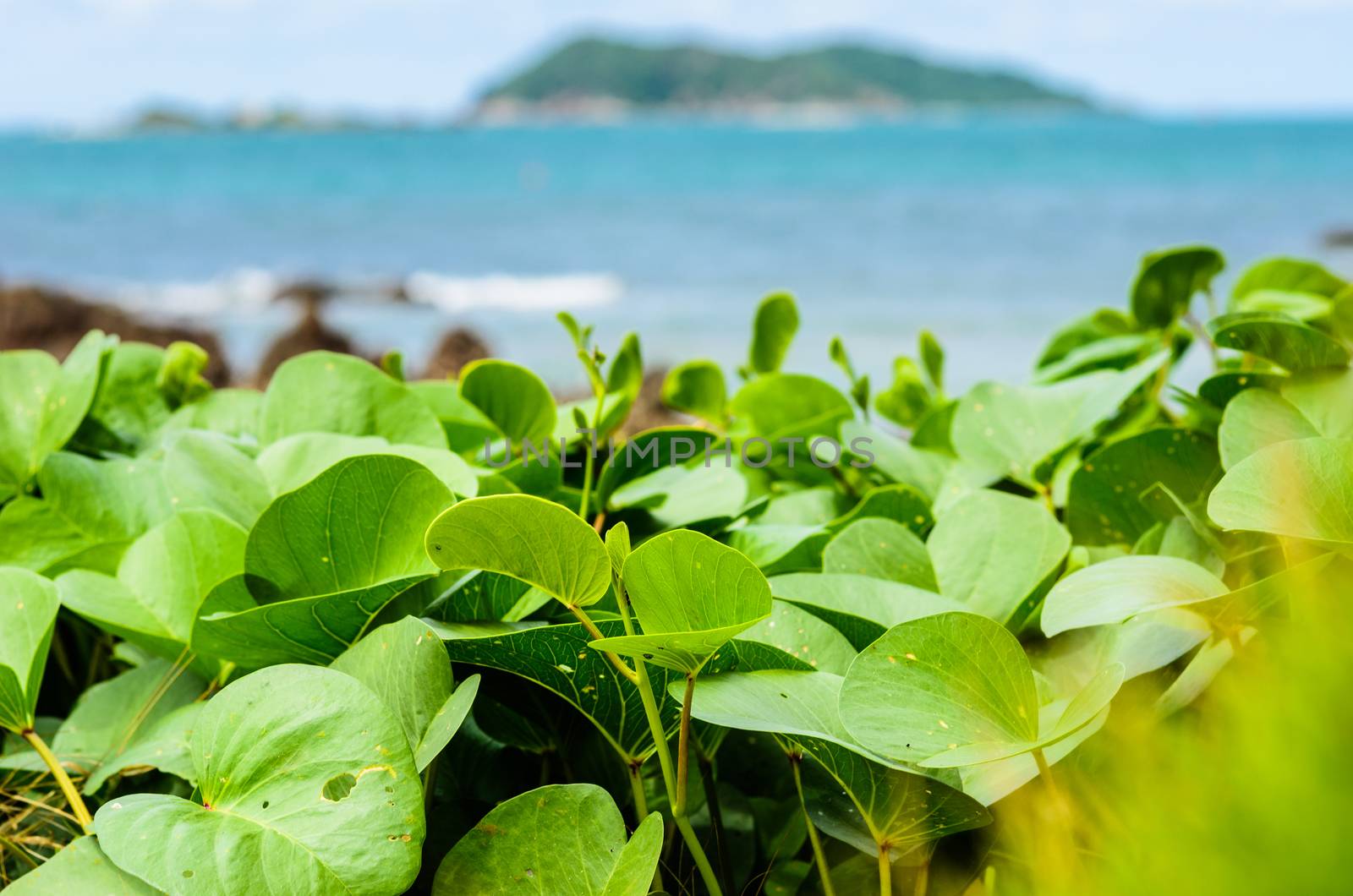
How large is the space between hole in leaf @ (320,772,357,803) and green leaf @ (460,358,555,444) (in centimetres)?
23

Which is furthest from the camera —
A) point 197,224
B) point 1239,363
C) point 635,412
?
point 197,224

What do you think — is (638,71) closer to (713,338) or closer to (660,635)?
(713,338)

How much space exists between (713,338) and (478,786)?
703 centimetres

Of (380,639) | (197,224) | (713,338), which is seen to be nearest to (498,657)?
(380,639)

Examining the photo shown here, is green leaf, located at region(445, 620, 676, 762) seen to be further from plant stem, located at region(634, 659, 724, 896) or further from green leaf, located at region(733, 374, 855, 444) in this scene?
green leaf, located at region(733, 374, 855, 444)

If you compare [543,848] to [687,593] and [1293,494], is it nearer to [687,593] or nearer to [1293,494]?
[687,593]

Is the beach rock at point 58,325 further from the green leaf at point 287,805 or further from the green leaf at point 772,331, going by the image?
the green leaf at point 287,805

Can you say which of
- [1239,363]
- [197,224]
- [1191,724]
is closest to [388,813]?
[1191,724]

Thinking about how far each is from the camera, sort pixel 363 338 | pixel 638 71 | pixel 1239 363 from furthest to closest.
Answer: pixel 638 71 < pixel 363 338 < pixel 1239 363

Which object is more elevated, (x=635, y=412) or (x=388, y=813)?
(x=388, y=813)

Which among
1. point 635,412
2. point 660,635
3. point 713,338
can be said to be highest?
point 660,635

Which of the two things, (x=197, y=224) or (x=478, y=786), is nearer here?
(x=478, y=786)

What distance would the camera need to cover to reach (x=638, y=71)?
52656 millimetres

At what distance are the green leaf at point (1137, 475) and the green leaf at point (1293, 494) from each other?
0.16 metres
